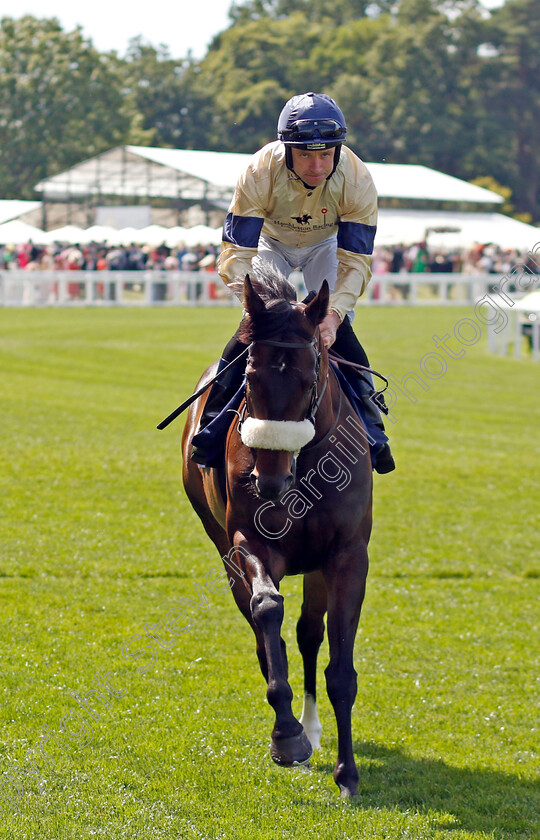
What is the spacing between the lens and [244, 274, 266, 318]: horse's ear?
4441 millimetres

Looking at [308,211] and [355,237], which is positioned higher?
[308,211]

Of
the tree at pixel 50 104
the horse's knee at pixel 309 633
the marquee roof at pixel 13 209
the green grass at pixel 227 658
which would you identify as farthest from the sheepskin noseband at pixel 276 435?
the tree at pixel 50 104

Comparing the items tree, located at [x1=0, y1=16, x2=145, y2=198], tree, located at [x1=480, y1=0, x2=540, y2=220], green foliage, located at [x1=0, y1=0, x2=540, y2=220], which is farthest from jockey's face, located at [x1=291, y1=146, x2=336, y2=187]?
tree, located at [x1=480, y1=0, x2=540, y2=220]

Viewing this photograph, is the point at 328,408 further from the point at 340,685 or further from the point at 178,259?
the point at 178,259

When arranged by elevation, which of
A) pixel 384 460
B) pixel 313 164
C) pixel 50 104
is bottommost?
pixel 384 460

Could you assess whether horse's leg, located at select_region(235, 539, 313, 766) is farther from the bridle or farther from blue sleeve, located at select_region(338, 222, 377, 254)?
blue sleeve, located at select_region(338, 222, 377, 254)

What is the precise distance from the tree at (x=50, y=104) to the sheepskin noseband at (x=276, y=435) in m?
61.0

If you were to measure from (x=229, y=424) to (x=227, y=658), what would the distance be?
1.92 metres

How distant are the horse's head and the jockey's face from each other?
857 millimetres

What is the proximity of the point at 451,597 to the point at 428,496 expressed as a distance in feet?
12.3

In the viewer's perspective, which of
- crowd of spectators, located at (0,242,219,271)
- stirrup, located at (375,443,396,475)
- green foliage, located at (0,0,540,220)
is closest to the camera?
stirrup, located at (375,443,396,475)

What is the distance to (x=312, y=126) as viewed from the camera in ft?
16.3

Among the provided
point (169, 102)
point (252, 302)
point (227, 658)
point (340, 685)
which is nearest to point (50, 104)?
point (169, 102)

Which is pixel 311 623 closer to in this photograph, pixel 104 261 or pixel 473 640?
pixel 473 640
